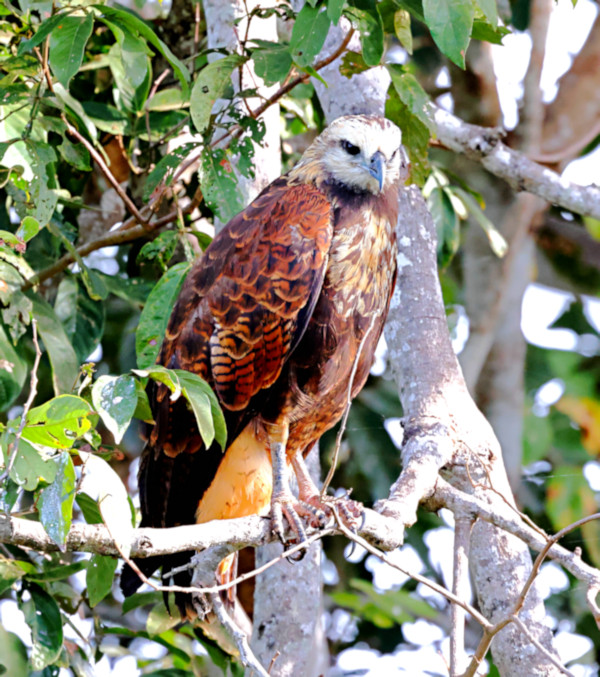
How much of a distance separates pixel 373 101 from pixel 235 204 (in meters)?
0.76

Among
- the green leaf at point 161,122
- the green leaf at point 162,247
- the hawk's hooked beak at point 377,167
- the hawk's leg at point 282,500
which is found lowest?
the hawk's leg at point 282,500

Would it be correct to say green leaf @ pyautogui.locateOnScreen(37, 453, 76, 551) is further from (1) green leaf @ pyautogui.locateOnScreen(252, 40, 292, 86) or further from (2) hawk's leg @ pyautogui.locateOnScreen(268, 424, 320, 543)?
(1) green leaf @ pyautogui.locateOnScreen(252, 40, 292, 86)

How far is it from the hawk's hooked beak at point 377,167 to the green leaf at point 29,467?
4.24 feet

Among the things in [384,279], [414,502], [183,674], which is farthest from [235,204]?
[183,674]

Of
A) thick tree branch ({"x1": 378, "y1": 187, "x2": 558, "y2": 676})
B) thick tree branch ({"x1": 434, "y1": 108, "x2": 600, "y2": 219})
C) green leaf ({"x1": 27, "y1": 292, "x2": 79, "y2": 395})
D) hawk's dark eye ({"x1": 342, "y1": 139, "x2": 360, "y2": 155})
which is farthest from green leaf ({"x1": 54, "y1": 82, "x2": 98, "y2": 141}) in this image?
thick tree branch ({"x1": 434, "y1": 108, "x2": 600, "y2": 219})

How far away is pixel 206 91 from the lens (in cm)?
239

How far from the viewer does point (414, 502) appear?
221cm

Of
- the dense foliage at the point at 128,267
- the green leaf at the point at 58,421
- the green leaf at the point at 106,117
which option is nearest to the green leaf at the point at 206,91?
the dense foliage at the point at 128,267

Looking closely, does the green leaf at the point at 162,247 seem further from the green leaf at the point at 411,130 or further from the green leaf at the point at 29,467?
the green leaf at the point at 29,467

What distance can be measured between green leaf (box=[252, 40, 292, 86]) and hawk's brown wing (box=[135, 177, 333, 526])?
0.36m

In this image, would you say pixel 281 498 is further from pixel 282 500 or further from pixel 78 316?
pixel 78 316

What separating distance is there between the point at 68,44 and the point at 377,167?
0.90 m

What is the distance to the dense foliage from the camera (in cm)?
182

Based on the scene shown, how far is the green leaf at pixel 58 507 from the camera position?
1.56 m
